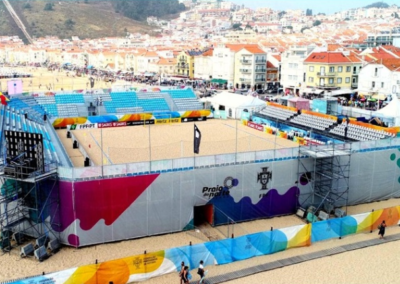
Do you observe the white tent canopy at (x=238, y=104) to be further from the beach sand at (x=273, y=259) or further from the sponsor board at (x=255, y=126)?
the beach sand at (x=273, y=259)

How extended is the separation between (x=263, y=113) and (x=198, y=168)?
20.8 metres

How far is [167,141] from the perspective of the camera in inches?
1137

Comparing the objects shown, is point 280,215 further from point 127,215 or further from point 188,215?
point 127,215

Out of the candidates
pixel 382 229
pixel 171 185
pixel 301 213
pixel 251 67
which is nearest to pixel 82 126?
pixel 171 185

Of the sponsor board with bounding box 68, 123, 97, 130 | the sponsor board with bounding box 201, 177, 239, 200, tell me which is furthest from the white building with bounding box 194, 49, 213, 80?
the sponsor board with bounding box 201, 177, 239, 200

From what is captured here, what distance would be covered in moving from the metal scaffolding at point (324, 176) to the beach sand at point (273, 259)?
273 cm

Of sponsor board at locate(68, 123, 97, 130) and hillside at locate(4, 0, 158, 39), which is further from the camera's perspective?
hillside at locate(4, 0, 158, 39)

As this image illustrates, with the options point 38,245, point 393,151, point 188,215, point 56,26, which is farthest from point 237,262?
point 56,26

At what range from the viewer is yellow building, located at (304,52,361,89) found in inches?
2037

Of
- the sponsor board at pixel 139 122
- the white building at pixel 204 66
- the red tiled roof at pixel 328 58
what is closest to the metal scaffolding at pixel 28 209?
the sponsor board at pixel 139 122

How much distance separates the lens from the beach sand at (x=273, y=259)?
13625 millimetres

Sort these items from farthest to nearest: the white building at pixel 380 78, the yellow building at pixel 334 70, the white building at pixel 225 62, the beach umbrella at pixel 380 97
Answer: the white building at pixel 225 62 < the yellow building at pixel 334 70 < the beach umbrella at pixel 380 97 < the white building at pixel 380 78

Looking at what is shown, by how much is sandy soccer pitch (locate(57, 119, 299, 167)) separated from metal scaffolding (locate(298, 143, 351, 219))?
12.0 ft

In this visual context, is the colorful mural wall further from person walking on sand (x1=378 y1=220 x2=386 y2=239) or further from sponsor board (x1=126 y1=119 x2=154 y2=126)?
sponsor board (x1=126 y1=119 x2=154 y2=126)
